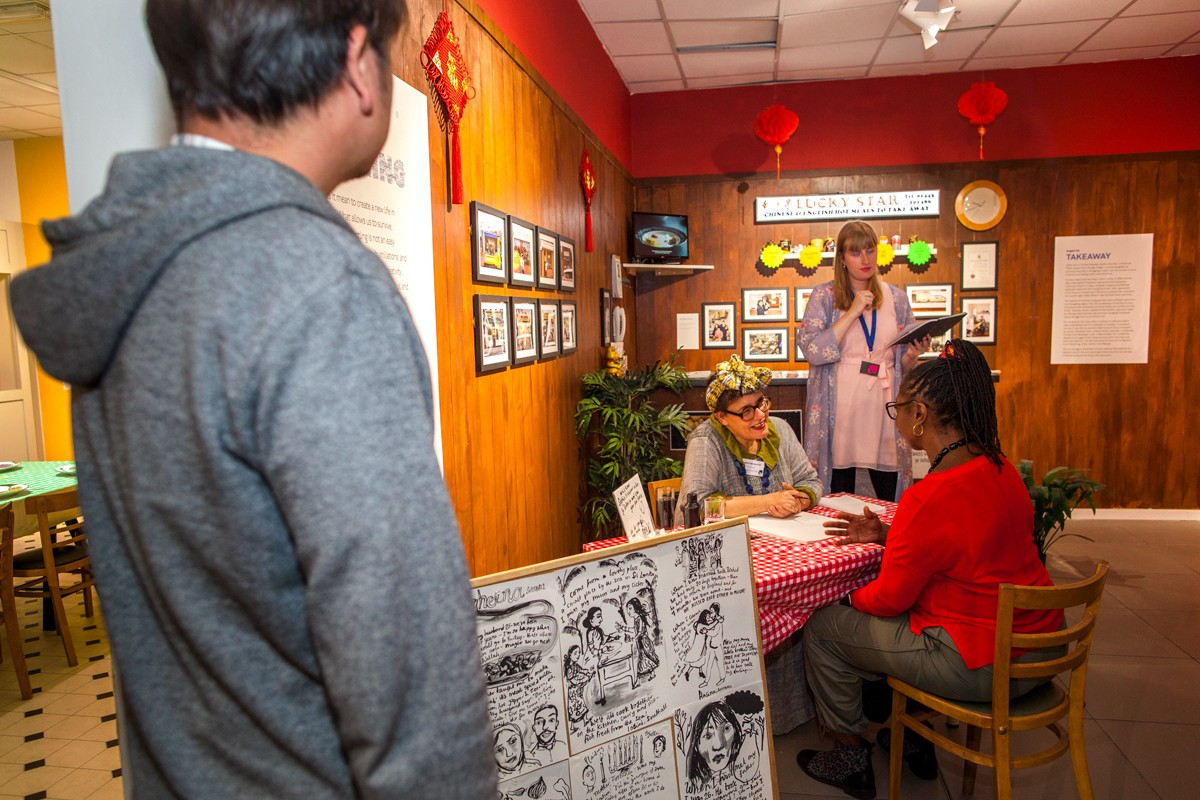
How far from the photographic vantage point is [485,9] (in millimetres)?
2744

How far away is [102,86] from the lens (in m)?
1.08

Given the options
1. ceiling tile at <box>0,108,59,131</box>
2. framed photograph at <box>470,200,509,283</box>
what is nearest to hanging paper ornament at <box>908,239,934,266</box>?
framed photograph at <box>470,200,509,283</box>

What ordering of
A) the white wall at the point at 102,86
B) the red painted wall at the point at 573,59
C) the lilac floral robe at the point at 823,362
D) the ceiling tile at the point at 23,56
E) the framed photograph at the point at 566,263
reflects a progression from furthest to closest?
the ceiling tile at the point at 23,56 < the lilac floral robe at the point at 823,362 < the framed photograph at the point at 566,263 < the red painted wall at the point at 573,59 < the white wall at the point at 102,86

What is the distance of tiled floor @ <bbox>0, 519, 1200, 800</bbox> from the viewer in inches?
96.0

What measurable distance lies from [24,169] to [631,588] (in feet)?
25.4

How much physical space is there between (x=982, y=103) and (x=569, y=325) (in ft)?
12.7

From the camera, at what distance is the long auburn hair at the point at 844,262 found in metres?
3.81

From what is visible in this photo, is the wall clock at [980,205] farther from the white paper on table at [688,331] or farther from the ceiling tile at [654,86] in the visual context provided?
the ceiling tile at [654,86]

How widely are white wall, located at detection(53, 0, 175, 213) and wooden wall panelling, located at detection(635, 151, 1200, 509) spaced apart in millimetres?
5605

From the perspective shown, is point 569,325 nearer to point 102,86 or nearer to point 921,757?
point 921,757

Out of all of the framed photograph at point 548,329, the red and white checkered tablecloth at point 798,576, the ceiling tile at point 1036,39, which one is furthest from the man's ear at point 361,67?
the ceiling tile at point 1036,39

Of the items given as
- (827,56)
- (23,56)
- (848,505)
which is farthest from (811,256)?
(23,56)

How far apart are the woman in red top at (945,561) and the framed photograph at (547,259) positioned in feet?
5.68

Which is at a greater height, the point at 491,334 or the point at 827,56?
the point at 827,56
